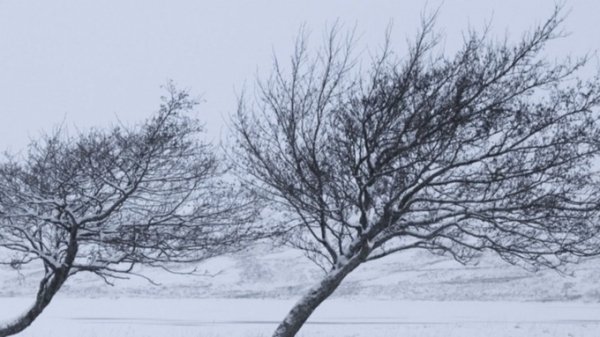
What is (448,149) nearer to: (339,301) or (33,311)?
(33,311)

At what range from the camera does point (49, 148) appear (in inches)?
539

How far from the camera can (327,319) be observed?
31.1m

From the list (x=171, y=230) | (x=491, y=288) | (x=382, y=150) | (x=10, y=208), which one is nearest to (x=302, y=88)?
(x=382, y=150)

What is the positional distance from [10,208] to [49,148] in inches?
55.8

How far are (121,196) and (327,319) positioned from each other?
19.4 metres

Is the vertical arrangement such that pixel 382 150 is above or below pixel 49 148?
below

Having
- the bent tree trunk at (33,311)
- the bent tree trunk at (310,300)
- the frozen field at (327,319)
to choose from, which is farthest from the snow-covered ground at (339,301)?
the bent tree trunk at (310,300)

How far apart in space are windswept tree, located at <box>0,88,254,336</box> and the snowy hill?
1366 inches

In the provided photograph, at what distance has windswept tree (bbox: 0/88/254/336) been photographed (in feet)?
42.5

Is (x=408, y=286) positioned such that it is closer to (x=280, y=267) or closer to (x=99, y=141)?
(x=280, y=267)

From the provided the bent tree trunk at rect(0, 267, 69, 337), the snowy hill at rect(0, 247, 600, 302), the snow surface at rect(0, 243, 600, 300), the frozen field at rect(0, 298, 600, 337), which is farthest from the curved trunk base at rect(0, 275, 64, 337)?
the snowy hill at rect(0, 247, 600, 302)

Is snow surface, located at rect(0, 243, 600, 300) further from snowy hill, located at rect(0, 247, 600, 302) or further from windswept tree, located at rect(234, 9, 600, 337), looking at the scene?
windswept tree, located at rect(234, 9, 600, 337)

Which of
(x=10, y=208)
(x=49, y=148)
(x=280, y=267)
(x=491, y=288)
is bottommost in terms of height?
(x=10, y=208)

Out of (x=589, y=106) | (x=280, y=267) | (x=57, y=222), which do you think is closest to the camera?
(x=589, y=106)
